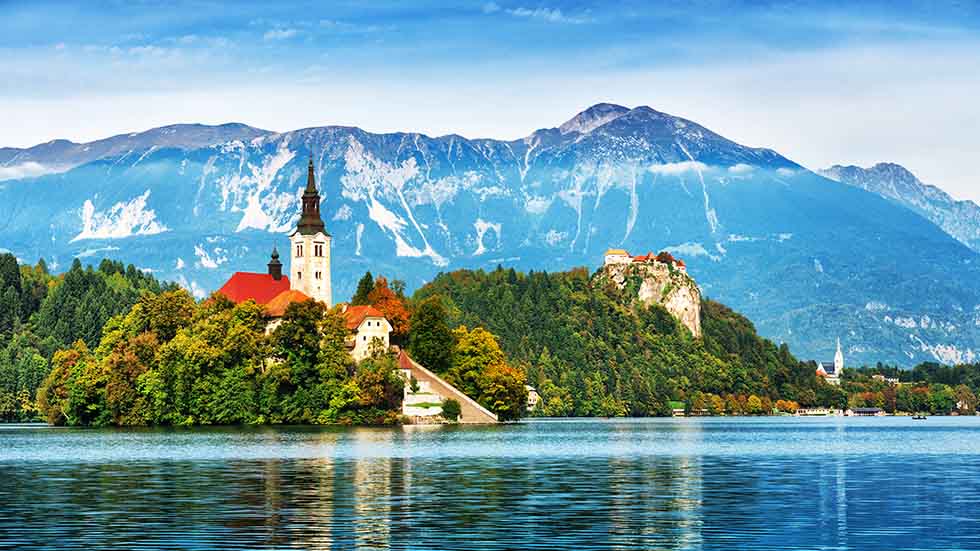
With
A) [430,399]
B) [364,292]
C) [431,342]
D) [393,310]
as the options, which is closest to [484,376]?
[431,342]

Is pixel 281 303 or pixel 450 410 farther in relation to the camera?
pixel 281 303

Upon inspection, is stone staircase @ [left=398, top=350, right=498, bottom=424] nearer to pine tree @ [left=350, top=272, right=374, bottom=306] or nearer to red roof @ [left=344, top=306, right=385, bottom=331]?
red roof @ [left=344, top=306, right=385, bottom=331]

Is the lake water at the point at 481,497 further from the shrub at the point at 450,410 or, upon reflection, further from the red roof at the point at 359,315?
the red roof at the point at 359,315

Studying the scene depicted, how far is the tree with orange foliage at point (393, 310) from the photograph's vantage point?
17912 centimetres

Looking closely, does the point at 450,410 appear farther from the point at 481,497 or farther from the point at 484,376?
the point at 481,497

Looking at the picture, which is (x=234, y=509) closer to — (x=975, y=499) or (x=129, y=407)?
(x=975, y=499)

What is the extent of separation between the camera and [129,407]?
157 m

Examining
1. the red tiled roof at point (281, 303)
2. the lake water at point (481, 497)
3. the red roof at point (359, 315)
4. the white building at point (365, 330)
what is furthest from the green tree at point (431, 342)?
the lake water at point (481, 497)

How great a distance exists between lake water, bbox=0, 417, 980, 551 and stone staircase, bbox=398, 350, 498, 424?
2328 inches

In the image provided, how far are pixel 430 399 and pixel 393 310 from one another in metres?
17.2

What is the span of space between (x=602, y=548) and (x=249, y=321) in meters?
120

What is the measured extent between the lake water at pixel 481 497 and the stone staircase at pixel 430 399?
59.1 meters

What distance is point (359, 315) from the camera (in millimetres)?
171500

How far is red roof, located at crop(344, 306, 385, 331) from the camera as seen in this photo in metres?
170
